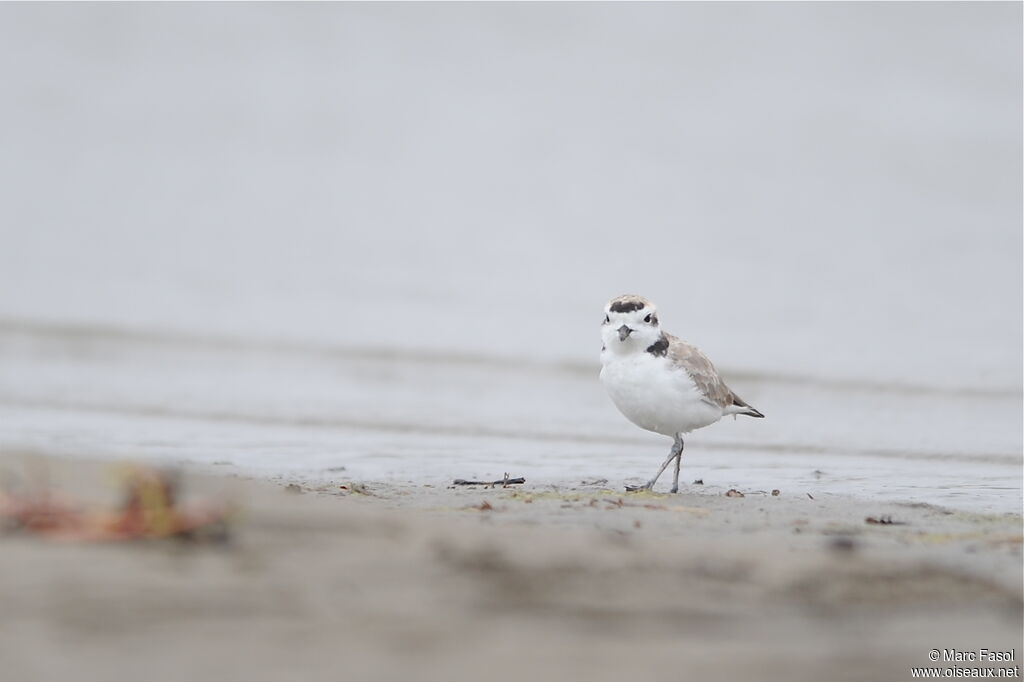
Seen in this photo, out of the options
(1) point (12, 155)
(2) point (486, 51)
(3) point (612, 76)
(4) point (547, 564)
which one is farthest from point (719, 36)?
(4) point (547, 564)

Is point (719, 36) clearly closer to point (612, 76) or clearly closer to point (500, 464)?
point (612, 76)

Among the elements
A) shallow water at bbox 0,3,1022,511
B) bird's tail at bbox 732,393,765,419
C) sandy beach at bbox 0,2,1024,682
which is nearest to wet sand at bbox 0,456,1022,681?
sandy beach at bbox 0,2,1024,682

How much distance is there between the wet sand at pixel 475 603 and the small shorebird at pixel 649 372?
9.18 feet

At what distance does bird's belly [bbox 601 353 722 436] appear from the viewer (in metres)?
7.64

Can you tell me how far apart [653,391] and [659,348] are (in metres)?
0.28

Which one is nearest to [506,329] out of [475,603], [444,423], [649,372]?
[444,423]

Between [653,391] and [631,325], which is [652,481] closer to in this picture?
[653,391]

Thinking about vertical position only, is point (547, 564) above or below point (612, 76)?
below

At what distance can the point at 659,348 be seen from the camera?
25.5 ft

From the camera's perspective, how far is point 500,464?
834 cm

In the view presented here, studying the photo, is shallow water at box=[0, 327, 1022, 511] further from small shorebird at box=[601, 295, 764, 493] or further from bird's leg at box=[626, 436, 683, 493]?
small shorebird at box=[601, 295, 764, 493]

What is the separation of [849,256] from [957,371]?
13.6 ft

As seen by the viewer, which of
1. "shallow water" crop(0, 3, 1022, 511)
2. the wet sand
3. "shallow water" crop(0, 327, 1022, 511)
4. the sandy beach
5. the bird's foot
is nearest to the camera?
the wet sand

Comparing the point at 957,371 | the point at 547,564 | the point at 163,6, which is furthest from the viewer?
the point at 163,6
